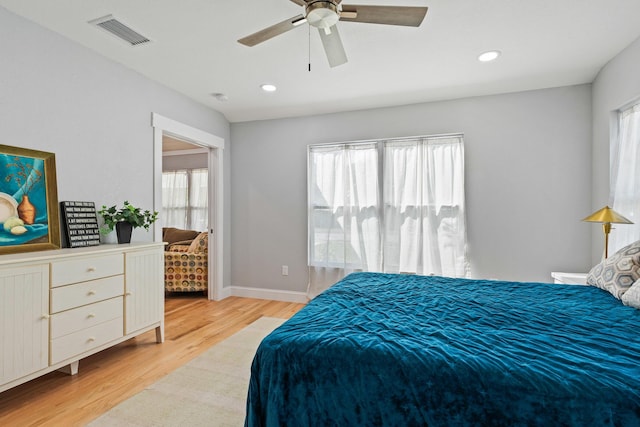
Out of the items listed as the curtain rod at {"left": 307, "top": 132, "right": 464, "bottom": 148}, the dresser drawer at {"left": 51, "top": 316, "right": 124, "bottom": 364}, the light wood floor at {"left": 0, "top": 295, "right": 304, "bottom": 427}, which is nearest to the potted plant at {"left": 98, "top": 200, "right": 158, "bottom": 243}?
the dresser drawer at {"left": 51, "top": 316, "right": 124, "bottom": 364}

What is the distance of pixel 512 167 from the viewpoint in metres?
3.51

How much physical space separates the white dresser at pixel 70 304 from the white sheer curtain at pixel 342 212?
1948mm

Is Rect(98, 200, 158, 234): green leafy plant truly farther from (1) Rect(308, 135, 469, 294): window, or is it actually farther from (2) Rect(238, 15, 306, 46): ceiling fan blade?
(1) Rect(308, 135, 469, 294): window

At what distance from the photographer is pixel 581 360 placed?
1110 millimetres

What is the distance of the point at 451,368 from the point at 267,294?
3.60 m

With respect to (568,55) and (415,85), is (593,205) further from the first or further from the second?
(415,85)

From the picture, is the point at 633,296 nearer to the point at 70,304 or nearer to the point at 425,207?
the point at 425,207

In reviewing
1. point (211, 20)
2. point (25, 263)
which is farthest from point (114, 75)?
point (25, 263)

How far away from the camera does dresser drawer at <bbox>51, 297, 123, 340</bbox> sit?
2.13 m

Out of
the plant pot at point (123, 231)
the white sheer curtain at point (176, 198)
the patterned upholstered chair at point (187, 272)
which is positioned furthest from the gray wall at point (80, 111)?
the white sheer curtain at point (176, 198)

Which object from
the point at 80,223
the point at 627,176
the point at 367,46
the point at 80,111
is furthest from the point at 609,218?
the point at 80,111

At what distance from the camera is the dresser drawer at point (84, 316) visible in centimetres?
213

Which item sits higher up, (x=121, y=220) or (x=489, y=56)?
(x=489, y=56)

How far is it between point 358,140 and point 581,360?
130 inches
